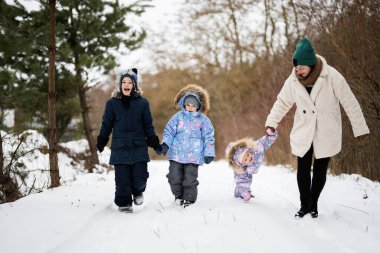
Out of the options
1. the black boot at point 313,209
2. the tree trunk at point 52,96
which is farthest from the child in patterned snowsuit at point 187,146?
the tree trunk at point 52,96

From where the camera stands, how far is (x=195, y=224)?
3.79 m

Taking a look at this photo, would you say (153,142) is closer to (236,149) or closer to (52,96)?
(236,149)

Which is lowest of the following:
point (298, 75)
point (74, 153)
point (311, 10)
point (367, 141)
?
point (74, 153)

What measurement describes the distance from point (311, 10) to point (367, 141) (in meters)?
2.33

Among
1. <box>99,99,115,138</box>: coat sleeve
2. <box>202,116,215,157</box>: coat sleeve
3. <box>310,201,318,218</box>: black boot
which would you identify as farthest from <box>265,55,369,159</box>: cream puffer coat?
<box>99,99,115,138</box>: coat sleeve

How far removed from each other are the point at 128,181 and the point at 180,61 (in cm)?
1832

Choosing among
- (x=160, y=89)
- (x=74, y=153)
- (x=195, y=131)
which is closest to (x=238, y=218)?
(x=195, y=131)

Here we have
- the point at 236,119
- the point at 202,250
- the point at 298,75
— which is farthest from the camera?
the point at 236,119

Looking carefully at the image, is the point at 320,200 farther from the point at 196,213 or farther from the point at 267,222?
the point at 196,213

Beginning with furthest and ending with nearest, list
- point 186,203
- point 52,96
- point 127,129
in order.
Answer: point 52,96 → point 186,203 → point 127,129

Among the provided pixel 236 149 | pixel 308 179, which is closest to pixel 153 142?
pixel 236 149

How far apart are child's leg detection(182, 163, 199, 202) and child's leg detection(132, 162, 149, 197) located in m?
0.54

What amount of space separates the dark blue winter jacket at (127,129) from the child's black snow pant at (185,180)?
0.47m

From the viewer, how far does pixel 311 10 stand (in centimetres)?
608
